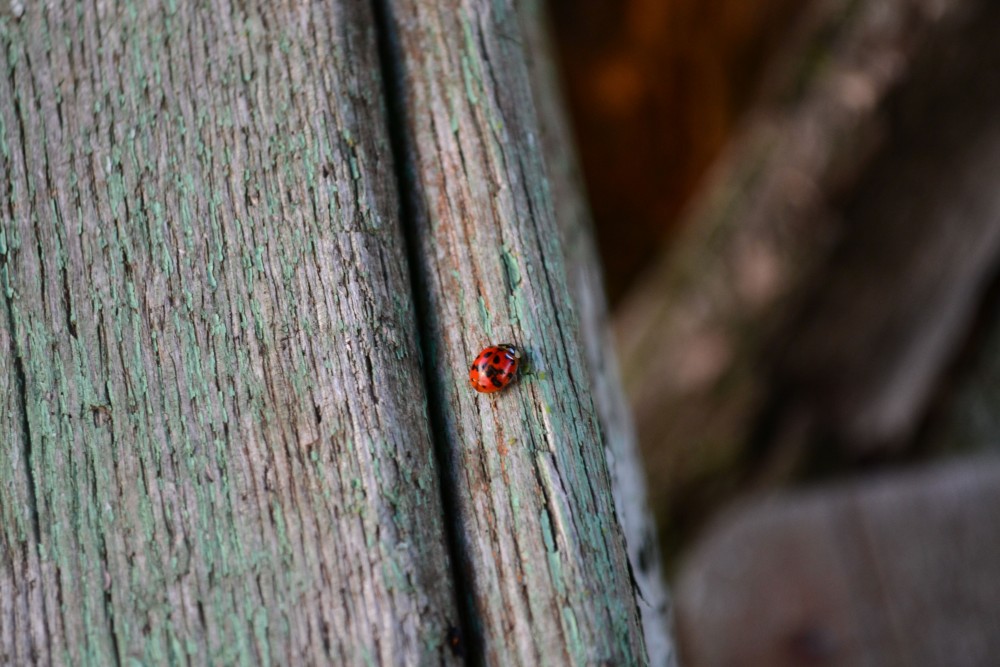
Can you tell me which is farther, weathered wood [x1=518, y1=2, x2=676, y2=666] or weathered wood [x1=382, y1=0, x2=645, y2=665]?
weathered wood [x1=518, y1=2, x2=676, y2=666]

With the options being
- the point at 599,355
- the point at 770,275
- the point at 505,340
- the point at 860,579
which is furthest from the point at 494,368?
the point at 770,275

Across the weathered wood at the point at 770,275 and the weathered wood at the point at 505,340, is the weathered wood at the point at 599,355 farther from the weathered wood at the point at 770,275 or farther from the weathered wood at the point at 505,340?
the weathered wood at the point at 770,275

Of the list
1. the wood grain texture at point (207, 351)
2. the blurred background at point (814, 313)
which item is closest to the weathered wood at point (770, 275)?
the blurred background at point (814, 313)

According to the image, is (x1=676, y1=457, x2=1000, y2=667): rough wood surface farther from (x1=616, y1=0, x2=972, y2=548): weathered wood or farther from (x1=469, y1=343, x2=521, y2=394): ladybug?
(x1=469, y1=343, x2=521, y2=394): ladybug

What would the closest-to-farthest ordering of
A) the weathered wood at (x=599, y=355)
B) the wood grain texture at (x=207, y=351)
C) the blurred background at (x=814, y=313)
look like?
the wood grain texture at (x=207, y=351) → the weathered wood at (x=599, y=355) → the blurred background at (x=814, y=313)

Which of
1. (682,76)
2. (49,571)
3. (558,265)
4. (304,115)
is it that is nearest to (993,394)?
(682,76)

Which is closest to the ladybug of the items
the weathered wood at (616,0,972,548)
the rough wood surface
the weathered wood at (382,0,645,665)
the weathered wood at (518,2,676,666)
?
the weathered wood at (382,0,645,665)
